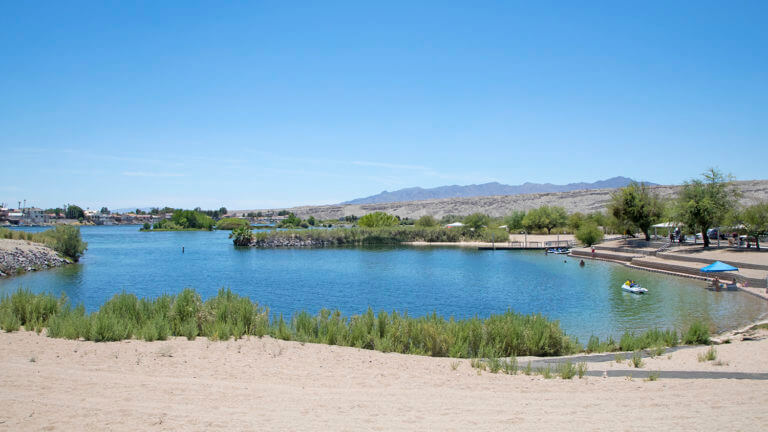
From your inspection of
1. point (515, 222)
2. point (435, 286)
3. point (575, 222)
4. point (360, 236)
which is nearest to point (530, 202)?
point (515, 222)

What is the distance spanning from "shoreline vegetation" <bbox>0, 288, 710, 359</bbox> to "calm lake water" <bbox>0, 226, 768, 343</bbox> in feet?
10.7

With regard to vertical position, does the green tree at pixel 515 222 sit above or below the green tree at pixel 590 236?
above

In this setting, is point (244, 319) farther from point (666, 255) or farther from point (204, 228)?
point (204, 228)

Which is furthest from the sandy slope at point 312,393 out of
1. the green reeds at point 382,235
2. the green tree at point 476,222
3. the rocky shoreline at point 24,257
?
the green tree at point 476,222

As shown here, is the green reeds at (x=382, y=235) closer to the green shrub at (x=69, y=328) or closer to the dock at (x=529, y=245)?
the dock at (x=529, y=245)

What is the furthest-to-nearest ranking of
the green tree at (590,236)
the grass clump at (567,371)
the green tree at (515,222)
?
the green tree at (515,222)
the green tree at (590,236)
the grass clump at (567,371)

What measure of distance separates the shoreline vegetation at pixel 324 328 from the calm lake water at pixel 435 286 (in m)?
3.26

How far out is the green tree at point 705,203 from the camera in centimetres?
3622

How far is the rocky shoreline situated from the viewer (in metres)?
32.2

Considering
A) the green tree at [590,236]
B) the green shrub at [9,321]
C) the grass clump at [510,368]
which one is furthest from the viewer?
the green tree at [590,236]

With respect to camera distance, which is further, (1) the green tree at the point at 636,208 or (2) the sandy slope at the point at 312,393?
(1) the green tree at the point at 636,208

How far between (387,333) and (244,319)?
3.69 meters

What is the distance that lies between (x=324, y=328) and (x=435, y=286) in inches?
648

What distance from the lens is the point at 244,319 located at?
41.0ft
